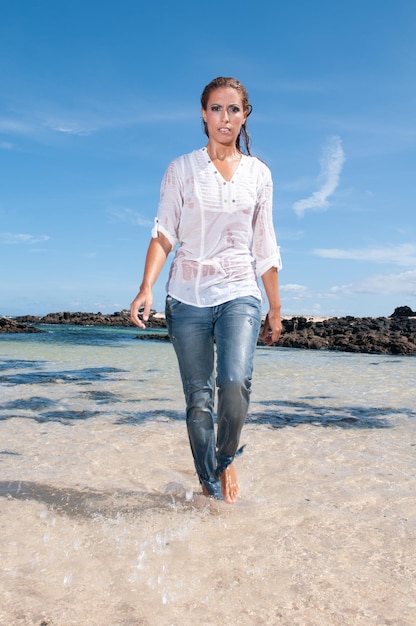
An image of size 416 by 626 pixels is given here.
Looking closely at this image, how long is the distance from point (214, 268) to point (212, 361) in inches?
22.9

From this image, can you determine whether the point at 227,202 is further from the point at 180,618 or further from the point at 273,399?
the point at 273,399

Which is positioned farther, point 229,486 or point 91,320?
point 91,320

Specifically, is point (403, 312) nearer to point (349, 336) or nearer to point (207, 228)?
point (349, 336)

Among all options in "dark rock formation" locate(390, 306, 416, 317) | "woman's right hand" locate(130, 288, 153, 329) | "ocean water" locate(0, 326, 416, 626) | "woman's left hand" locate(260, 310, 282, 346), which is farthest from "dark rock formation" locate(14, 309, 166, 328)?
"woman's right hand" locate(130, 288, 153, 329)

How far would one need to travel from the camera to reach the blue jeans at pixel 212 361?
11.2 feet

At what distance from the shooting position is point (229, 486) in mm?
3727

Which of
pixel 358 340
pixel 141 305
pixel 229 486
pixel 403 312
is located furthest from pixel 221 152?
pixel 403 312

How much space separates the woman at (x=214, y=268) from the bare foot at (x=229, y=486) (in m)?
0.01

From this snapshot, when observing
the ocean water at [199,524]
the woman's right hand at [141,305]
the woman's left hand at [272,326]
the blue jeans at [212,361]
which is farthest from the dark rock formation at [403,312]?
the woman's right hand at [141,305]

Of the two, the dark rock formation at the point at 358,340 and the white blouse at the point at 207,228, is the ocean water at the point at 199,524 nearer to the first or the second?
the white blouse at the point at 207,228

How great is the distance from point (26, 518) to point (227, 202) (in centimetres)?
232

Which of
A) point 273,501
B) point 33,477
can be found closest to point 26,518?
point 33,477

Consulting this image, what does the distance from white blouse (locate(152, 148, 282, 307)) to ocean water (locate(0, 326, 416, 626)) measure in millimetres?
1408

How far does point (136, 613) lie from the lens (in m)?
2.35
